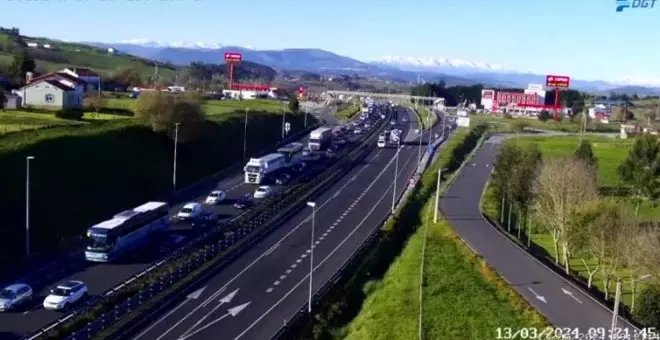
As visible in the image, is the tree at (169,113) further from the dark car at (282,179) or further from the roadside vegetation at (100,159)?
the dark car at (282,179)

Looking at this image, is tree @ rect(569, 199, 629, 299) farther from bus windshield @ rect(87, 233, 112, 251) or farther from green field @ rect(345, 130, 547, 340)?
bus windshield @ rect(87, 233, 112, 251)

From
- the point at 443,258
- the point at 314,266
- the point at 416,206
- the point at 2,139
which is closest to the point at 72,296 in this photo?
the point at 314,266

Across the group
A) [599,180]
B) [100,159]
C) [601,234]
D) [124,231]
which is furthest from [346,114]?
[601,234]

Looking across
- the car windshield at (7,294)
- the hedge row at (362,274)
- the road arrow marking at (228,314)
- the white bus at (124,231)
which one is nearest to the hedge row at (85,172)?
the white bus at (124,231)

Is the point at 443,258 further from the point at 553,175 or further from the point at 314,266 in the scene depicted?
the point at 553,175

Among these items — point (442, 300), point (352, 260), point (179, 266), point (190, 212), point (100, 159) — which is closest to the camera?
point (442, 300)

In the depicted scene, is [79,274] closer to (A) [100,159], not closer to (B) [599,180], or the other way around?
(A) [100,159]
